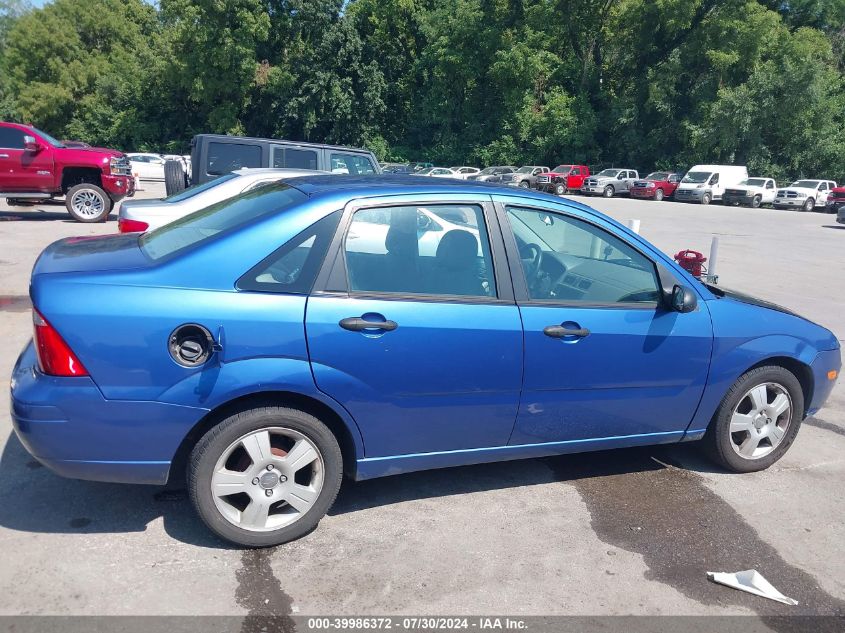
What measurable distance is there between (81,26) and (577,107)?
3796 cm

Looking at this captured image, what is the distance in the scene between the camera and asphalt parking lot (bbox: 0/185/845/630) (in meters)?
3.16

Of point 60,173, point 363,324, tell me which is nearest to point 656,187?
point 60,173

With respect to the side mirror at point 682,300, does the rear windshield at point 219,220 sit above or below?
above

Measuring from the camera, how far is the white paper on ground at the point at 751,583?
11.0 feet

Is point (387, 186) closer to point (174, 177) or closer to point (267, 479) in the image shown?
point (267, 479)

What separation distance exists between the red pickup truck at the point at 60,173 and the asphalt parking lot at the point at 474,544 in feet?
36.2

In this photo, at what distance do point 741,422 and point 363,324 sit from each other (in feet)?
8.39

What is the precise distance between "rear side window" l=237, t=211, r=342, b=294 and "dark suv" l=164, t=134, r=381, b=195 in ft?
23.0

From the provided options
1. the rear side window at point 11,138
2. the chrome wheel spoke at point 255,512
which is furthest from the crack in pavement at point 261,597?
the rear side window at point 11,138

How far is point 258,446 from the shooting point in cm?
338

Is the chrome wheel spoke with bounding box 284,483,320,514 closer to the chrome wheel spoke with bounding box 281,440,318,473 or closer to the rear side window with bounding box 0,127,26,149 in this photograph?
the chrome wheel spoke with bounding box 281,440,318,473

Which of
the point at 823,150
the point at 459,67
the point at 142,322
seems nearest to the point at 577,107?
the point at 459,67

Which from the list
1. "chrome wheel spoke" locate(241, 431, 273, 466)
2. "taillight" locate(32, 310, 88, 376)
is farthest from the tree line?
"taillight" locate(32, 310, 88, 376)

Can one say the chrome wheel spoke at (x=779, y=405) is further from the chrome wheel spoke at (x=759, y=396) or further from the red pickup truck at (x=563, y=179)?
the red pickup truck at (x=563, y=179)
